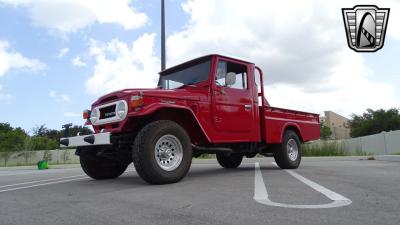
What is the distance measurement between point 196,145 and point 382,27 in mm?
5638

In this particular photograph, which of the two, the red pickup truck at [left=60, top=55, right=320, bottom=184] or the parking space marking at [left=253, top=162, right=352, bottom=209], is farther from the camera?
the red pickup truck at [left=60, top=55, right=320, bottom=184]

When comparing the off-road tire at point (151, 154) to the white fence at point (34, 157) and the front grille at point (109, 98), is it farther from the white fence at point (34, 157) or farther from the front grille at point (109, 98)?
the white fence at point (34, 157)

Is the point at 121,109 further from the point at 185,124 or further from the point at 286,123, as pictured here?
the point at 286,123

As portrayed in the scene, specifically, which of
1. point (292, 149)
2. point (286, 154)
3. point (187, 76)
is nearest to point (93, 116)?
point (187, 76)

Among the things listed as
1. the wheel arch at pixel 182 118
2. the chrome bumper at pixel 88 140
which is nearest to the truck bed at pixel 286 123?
the wheel arch at pixel 182 118

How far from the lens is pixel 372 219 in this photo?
143 inches

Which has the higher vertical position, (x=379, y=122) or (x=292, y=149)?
(x=379, y=122)

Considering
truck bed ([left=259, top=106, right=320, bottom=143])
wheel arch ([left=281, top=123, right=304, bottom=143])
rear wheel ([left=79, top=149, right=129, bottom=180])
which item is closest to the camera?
rear wheel ([left=79, top=149, right=129, bottom=180])

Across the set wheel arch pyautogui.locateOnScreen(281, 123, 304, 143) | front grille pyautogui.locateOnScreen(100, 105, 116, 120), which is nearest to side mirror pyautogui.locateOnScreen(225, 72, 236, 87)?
front grille pyautogui.locateOnScreen(100, 105, 116, 120)

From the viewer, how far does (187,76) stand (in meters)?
8.59

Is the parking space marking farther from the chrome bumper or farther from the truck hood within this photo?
the chrome bumper

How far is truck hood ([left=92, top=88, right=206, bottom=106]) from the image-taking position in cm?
680

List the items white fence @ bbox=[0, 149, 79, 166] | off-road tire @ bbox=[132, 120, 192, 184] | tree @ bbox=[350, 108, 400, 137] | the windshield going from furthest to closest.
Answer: tree @ bbox=[350, 108, 400, 137]
white fence @ bbox=[0, 149, 79, 166]
the windshield
off-road tire @ bbox=[132, 120, 192, 184]

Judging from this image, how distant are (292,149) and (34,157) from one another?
27.6 metres
